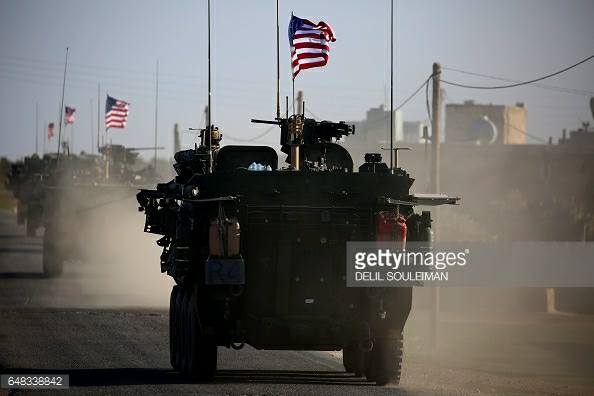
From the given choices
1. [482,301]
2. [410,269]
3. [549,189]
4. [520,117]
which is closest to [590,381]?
[410,269]

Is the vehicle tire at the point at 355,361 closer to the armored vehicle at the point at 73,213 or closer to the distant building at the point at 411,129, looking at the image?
the armored vehicle at the point at 73,213

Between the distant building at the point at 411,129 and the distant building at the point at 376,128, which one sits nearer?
the distant building at the point at 376,128

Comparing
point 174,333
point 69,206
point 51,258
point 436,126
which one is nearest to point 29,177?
point 51,258

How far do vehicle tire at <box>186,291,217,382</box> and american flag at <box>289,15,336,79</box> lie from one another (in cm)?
774

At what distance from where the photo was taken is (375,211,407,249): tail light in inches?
673

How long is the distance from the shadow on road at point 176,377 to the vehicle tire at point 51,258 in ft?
67.9

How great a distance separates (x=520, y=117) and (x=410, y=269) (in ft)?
311

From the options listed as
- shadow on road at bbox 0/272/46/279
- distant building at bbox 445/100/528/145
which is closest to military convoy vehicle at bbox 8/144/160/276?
shadow on road at bbox 0/272/46/279

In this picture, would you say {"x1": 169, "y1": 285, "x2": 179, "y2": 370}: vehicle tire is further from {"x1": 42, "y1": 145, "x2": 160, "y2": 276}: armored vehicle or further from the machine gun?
{"x1": 42, "y1": 145, "x2": 160, "y2": 276}: armored vehicle

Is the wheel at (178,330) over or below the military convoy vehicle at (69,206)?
below

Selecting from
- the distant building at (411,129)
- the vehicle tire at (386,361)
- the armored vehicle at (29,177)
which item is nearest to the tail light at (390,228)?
the vehicle tire at (386,361)

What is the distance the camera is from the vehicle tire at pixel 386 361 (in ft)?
58.5

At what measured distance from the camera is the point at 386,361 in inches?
710

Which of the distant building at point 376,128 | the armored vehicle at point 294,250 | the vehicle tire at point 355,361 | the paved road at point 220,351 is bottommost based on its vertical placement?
the paved road at point 220,351
